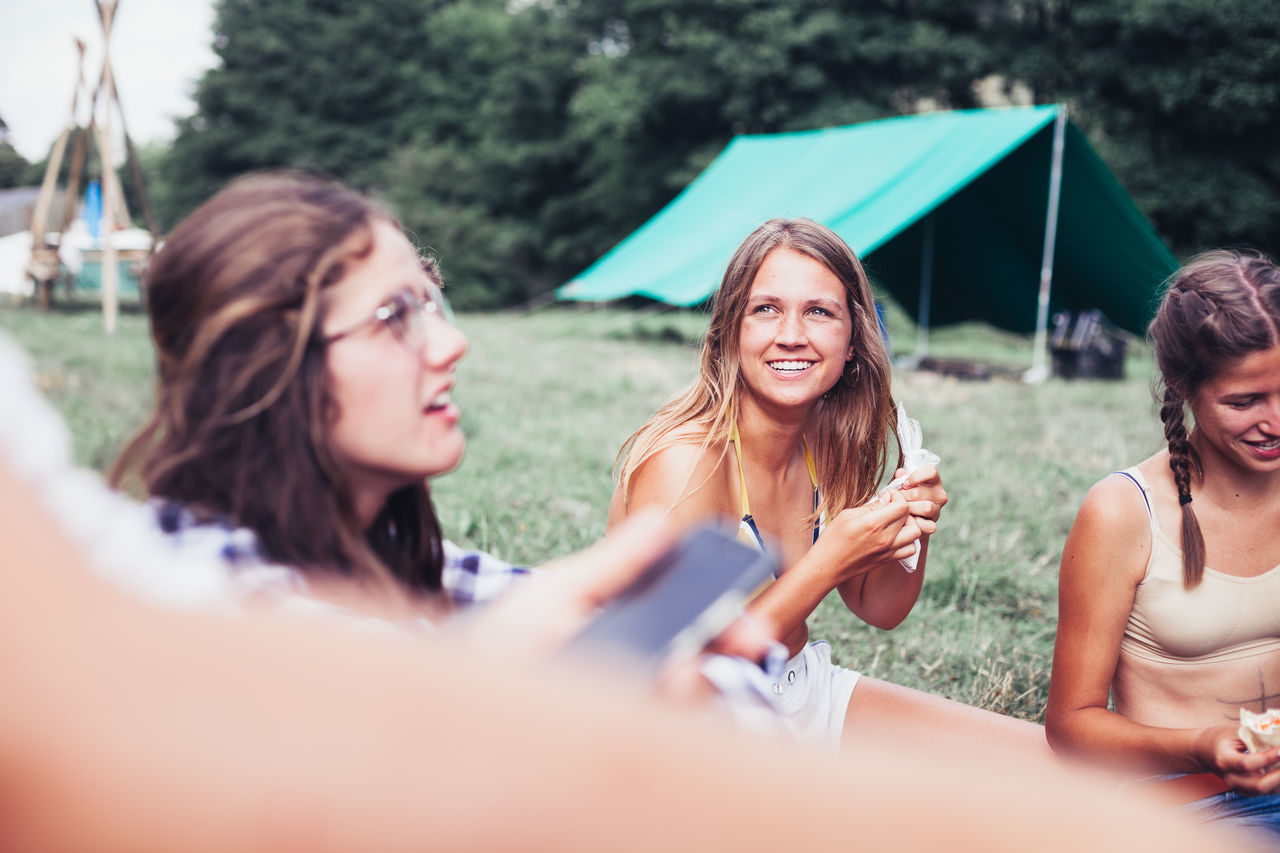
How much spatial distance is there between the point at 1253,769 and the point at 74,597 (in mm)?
1511

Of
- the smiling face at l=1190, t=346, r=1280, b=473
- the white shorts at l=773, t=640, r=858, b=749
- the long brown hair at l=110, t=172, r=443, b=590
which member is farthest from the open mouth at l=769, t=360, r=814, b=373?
the long brown hair at l=110, t=172, r=443, b=590

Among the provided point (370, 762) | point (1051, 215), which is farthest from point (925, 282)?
point (370, 762)

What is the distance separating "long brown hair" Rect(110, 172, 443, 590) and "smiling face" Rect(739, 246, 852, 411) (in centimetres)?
127

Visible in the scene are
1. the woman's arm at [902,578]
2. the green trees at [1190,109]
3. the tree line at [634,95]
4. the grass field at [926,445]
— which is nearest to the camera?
the woman's arm at [902,578]

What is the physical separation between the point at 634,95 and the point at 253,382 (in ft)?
75.2

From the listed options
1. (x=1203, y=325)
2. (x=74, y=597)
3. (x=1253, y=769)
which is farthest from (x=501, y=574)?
(x=1203, y=325)

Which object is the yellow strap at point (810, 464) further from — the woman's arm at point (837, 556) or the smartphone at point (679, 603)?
the smartphone at point (679, 603)

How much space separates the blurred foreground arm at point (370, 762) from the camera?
0.31m

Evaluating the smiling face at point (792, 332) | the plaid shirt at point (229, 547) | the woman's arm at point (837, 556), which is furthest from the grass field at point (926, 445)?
the woman's arm at point (837, 556)

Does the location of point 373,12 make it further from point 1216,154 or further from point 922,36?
point 1216,154

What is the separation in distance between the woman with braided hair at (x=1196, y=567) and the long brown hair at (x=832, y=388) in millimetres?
546

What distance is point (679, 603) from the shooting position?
0.59 metres

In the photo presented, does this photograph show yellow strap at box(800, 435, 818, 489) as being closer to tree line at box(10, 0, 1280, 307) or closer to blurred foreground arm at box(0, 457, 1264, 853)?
blurred foreground arm at box(0, 457, 1264, 853)

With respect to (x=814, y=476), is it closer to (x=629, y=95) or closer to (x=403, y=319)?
(x=403, y=319)
